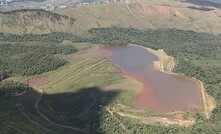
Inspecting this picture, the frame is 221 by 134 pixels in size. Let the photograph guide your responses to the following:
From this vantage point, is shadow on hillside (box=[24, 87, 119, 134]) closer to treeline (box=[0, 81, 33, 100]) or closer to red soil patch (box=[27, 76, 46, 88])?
treeline (box=[0, 81, 33, 100])

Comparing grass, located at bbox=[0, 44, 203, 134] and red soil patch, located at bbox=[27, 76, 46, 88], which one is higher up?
grass, located at bbox=[0, 44, 203, 134]

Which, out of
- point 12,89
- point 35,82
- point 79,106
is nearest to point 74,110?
point 79,106

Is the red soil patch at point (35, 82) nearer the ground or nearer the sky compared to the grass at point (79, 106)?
nearer the ground

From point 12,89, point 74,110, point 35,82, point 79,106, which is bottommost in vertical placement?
point 35,82

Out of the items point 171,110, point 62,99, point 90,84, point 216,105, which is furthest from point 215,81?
point 62,99

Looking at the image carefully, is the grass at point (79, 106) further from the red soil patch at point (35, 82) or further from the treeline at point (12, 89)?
the treeline at point (12, 89)

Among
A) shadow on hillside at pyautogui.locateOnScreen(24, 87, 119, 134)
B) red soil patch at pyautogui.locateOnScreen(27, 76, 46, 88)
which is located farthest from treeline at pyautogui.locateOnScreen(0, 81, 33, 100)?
shadow on hillside at pyautogui.locateOnScreen(24, 87, 119, 134)

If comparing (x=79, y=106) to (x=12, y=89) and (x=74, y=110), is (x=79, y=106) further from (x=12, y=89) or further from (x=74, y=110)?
(x=12, y=89)

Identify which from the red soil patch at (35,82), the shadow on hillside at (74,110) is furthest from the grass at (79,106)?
the red soil patch at (35,82)
